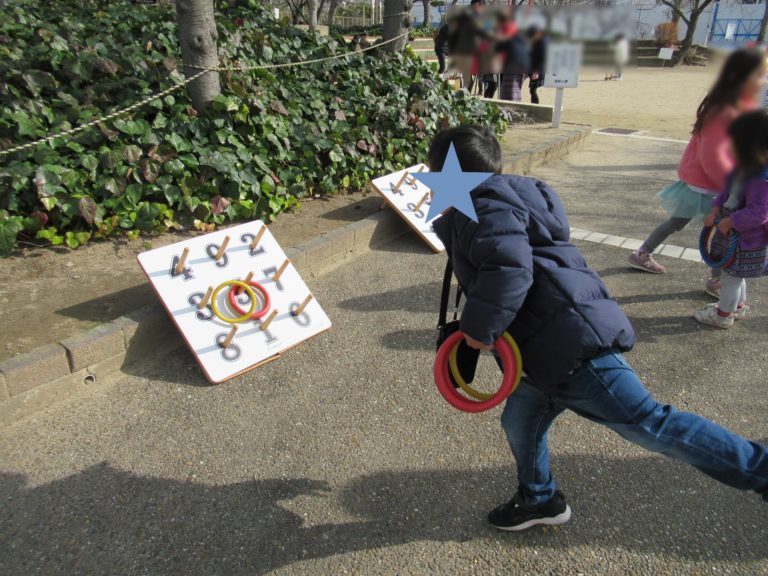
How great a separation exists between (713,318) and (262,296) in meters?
2.89

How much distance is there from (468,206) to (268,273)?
2161 millimetres

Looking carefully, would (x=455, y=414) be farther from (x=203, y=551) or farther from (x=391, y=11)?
(x=391, y=11)

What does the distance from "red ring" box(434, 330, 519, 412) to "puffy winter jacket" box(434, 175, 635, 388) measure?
7 cm

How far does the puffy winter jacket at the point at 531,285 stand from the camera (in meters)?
1.70

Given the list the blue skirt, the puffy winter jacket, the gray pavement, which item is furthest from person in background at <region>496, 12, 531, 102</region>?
the blue skirt

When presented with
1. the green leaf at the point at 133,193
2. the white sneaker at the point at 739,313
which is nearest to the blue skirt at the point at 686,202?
the white sneaker at the point at 739,313

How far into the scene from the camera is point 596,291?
1833 mm

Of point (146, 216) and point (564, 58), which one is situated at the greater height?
point (564, 58)

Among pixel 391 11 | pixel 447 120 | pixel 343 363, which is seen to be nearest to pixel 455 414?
pixel 343 363

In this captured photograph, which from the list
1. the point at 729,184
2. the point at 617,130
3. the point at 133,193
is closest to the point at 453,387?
the point at 729,184

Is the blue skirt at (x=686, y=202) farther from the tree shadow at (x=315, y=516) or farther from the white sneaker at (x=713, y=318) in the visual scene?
the tree shadow at (x=315, y=516)

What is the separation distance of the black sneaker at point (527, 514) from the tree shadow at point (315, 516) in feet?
0.14

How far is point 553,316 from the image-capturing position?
5.86 ft

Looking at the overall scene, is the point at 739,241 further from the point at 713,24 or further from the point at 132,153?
the point at 132,153
